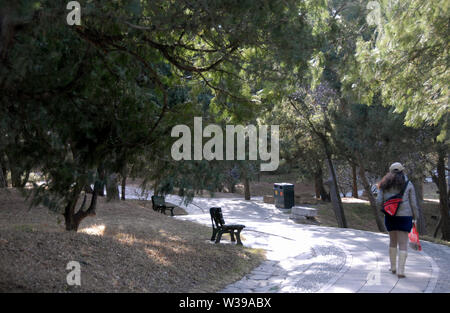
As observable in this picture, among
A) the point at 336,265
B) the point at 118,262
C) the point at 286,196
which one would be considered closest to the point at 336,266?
the point at 336,265

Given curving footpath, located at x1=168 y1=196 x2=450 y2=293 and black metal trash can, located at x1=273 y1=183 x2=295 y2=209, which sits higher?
black metal trash can, located at x1=273 y1=183 x2=295 y2=209

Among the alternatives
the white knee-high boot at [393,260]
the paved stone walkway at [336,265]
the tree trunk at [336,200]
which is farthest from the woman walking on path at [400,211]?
the tree trunk at [336,200]

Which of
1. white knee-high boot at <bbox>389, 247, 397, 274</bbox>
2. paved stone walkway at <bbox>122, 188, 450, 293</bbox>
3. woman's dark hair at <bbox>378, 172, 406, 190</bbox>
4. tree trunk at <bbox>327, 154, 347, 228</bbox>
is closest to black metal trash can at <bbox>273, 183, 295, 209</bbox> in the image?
tree trunk at <bbox>327, 154, 347, 228</bbox>

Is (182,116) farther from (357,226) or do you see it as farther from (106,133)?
(357,226)

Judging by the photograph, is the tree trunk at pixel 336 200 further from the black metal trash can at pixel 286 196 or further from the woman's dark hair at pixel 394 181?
the woman's dark hair at pixel 394 181

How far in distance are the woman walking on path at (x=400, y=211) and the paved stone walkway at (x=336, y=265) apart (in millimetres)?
462

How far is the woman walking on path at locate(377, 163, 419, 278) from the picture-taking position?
6.30 metres

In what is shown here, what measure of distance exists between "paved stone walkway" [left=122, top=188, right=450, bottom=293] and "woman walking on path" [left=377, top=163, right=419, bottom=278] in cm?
46

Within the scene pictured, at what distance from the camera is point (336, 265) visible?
788 cm

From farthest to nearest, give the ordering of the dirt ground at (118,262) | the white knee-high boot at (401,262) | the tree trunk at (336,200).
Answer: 1. the tree trunk at (336,200)
2. the white knee-high boot at (401,262)
3. the dirt ground at (118,262)

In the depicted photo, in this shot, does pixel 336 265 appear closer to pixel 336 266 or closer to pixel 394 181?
pixel 336 266

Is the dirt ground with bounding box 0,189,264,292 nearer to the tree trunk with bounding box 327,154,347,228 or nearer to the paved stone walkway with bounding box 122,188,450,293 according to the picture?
the paved stone walkway with bounding box 122,188,450,293

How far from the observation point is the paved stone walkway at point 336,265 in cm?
622
